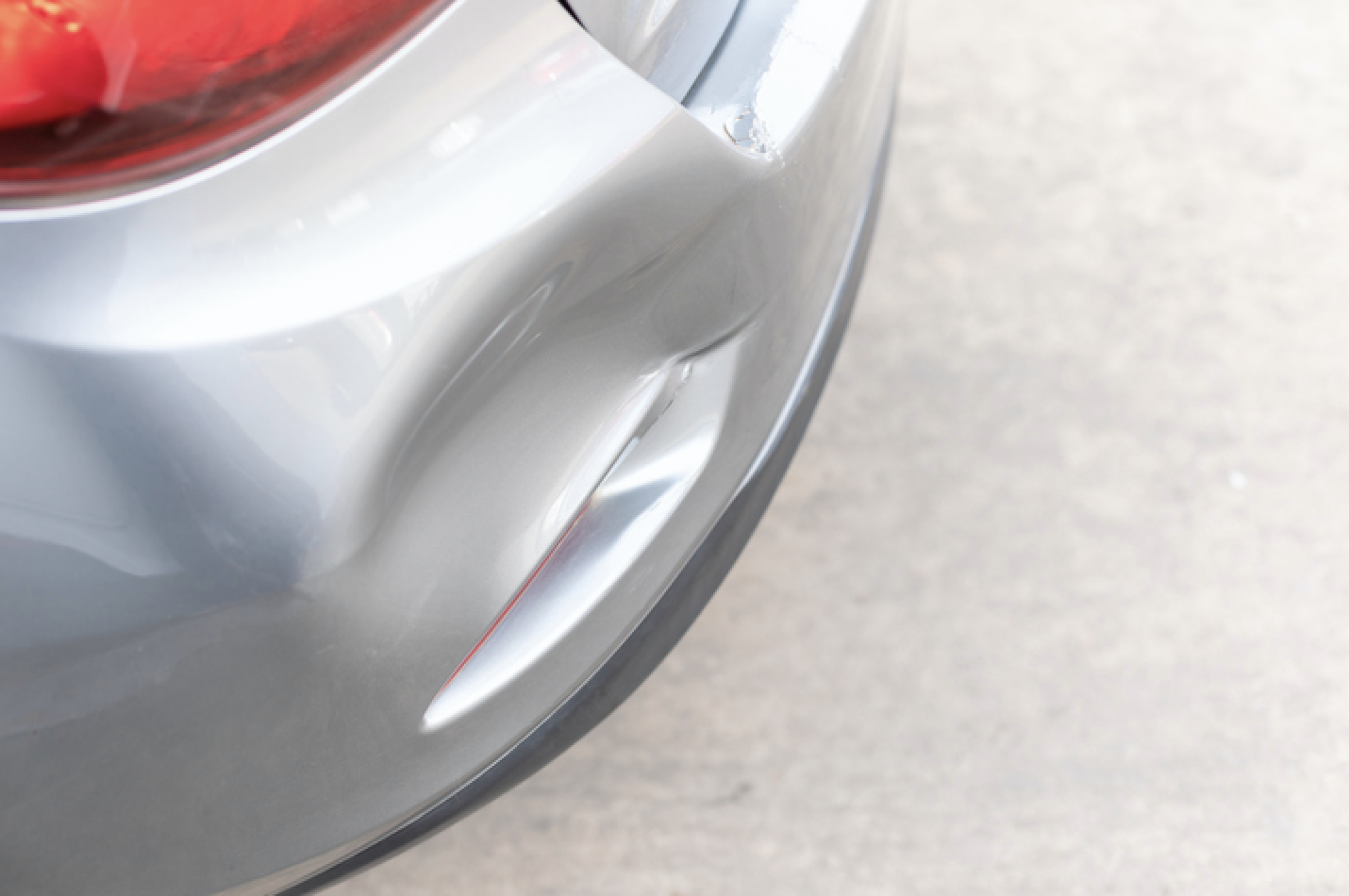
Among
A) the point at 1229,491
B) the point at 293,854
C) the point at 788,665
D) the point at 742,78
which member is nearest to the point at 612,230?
the point at 742,78

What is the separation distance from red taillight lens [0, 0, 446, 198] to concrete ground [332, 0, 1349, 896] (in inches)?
38.9

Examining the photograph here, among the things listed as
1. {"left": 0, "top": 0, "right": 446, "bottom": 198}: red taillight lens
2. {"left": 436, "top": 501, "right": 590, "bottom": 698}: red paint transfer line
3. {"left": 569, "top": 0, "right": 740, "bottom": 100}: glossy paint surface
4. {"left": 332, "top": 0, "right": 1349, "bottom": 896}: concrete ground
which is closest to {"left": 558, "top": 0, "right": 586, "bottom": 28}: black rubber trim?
{"left": 569, "top": 0, "right": 740, "bottom": 100}: glossy paint surface

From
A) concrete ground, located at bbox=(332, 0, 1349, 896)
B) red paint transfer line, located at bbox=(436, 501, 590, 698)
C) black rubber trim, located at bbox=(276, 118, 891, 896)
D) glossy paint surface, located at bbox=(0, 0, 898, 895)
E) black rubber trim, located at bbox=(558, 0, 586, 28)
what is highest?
black rubber trim, located at bbox=(558, 0, 586, 28)

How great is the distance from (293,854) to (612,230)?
1.80 ft

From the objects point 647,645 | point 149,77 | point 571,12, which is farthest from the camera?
point 647,645

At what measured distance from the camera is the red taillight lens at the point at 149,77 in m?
0.66

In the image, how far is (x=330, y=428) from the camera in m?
0.69

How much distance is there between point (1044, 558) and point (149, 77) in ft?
4.58

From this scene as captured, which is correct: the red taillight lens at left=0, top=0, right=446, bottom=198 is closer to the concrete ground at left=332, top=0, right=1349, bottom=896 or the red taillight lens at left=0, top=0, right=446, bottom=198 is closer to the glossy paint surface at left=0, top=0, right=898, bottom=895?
the glossy paint surface at left=0, top=0, right=898, bottom=895

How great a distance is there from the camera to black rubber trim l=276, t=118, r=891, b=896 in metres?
0.95

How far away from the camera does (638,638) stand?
1.02 metres

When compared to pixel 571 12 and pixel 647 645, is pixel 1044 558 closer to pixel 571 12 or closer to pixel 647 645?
pixel 647 645

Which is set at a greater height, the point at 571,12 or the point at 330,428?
the point at 571,12

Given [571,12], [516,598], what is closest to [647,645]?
[516,598]
